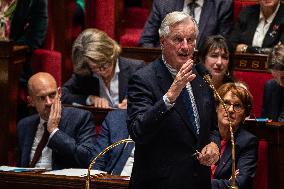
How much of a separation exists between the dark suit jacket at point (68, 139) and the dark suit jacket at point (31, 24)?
46 cm

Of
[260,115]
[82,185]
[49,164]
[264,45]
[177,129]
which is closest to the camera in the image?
[177,129]

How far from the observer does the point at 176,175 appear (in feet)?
4.15

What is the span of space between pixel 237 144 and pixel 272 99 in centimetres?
36

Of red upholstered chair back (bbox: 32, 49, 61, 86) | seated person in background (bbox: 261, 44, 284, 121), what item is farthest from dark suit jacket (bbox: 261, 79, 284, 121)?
red upholstered chair back (bbox: 32, 49, 61, 86)

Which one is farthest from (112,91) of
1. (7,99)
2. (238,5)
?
(238,5)

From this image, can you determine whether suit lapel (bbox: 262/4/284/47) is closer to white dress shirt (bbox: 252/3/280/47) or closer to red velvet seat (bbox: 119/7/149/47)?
white dress shirt (bbox: 252/3/280/47)

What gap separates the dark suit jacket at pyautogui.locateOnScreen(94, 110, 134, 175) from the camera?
1.80 meters

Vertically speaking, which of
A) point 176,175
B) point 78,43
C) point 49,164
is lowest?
point 49,164

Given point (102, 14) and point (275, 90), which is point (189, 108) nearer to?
point (275, 90)

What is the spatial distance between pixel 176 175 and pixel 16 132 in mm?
837

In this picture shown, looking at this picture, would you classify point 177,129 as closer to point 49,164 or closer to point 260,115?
point 49,164

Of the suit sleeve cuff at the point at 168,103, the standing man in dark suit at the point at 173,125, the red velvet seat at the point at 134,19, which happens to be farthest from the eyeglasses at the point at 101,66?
the suit sleeve cuff at the point at 168,103

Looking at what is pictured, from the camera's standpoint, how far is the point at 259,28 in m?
2.33

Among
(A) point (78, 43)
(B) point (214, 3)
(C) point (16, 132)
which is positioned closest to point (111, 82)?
(A) point (78, 43)
